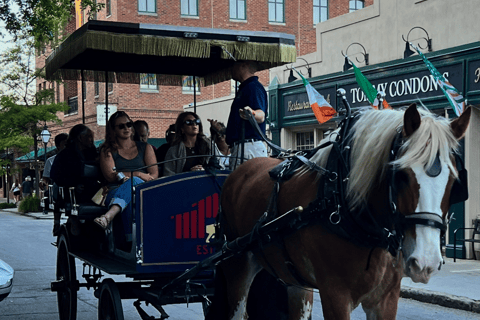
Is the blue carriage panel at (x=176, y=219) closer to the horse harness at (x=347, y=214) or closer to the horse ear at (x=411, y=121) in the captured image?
the horse harness at (x=347, y=214)

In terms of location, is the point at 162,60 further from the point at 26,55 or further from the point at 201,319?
the point at 26,55

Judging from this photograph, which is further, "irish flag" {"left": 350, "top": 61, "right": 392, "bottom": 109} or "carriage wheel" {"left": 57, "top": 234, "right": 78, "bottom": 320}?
"irish flag" {"left": 350, "top": 61, "right": 392, "bottom": 109}

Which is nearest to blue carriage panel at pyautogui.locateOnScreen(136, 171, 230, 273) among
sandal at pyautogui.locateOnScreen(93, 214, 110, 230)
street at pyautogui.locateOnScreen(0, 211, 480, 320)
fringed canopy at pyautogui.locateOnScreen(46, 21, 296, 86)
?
sandal at pyautogui.locateOnScreen(93, 214, 110, 230)

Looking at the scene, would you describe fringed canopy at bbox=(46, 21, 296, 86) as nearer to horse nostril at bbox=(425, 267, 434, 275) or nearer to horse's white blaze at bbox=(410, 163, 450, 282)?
horse's white blaze at bbox=(410, 163, 450, 282)

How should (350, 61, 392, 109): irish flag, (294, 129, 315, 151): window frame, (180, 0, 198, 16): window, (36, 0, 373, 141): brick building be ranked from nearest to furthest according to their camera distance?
(350, 61, 392, 109): irish flag, (294, 129, 315, 151): window frame, (36, 0, 373, 141): brick building, (180, 0, 198, 16): window

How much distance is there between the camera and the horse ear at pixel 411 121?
9.74 ft

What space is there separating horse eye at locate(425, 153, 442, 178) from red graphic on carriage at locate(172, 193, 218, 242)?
8.93 feet

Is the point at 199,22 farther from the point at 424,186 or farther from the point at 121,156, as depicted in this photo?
the point at 424,186

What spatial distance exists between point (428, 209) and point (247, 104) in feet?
9.11

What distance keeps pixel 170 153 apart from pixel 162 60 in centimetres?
154

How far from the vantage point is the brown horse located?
288cm

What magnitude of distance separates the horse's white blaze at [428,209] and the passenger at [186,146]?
11.8 feet

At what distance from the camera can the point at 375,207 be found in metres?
3.22

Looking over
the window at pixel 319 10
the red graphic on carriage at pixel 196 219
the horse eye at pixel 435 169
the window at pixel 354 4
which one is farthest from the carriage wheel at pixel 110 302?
the window at pixel 354 4
